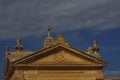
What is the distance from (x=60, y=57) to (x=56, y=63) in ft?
2.88

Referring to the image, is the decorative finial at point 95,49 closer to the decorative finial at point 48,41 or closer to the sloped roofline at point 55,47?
the sloped roofline at point 55,47

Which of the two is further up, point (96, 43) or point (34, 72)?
point (96, 43)

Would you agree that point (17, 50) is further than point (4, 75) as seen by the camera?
No

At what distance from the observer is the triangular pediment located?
54.1 metres

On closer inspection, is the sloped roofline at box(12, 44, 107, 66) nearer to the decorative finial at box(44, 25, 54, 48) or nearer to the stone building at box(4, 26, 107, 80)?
the stone building at box(4, 26, 107, 80)

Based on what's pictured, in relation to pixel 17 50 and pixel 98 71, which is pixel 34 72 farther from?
pixel 98 71

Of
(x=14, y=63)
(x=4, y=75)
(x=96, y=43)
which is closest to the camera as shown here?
(x=14, y=63)

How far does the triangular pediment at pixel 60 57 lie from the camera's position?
54.1 meters

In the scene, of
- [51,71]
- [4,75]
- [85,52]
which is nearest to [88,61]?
[85,52]

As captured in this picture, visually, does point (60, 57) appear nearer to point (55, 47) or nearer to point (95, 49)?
point (55, 47)

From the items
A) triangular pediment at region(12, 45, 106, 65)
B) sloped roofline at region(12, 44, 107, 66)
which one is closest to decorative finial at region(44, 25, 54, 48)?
sloped roofline at region(12, 44, 107, 66)

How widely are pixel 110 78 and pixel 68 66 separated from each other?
271 inches

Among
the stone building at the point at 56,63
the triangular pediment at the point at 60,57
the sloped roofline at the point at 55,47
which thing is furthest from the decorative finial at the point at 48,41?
the triangular pediment at the point at 60,57

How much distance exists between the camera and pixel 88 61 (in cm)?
5575
